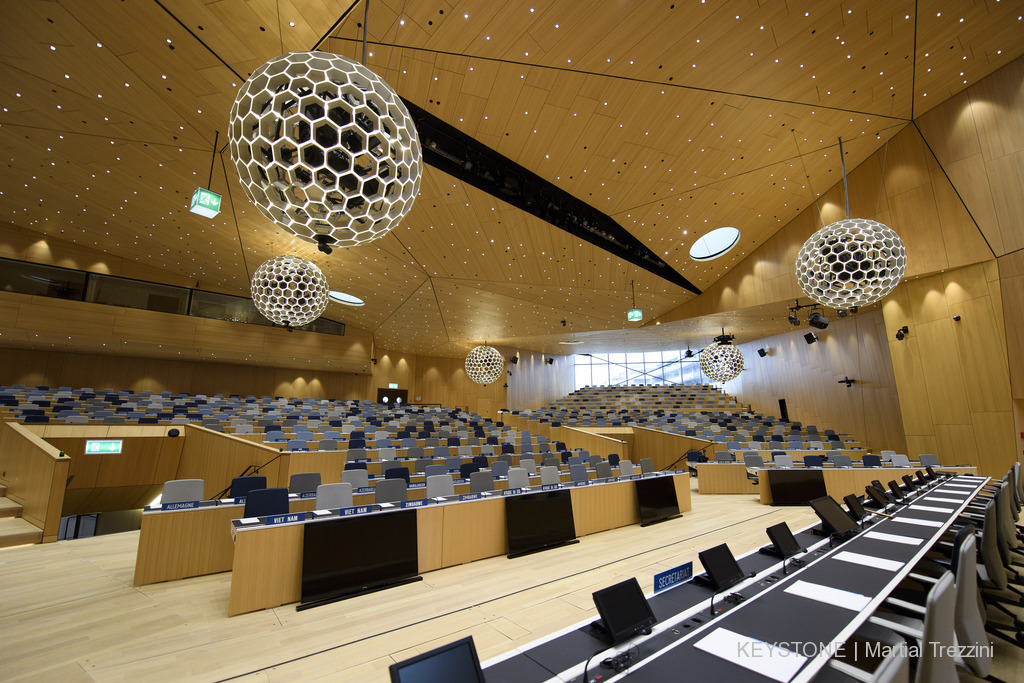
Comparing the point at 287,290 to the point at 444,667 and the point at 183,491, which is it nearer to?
the point at 183,491

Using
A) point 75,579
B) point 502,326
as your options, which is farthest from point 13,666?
point 502,326

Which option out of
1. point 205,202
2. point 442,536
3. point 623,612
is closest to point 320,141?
point 623,612

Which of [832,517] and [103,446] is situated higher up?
[103,446]

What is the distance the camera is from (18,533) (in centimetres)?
532

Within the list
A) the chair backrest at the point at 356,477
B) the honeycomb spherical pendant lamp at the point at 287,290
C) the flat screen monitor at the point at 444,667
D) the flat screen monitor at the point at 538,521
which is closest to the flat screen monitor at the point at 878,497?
the flat screen monitor at the point at 538,521

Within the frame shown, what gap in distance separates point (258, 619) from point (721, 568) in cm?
349

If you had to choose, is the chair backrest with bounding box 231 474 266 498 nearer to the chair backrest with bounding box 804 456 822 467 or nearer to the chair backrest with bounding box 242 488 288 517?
the chair backrest with bounding box 242 488 288 517

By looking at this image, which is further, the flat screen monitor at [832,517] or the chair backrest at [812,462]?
the chair backrest at [812,462]

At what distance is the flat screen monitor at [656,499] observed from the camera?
661cm

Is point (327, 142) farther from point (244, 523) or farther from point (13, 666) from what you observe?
point (13, 666)

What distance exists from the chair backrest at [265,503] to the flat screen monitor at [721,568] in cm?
395

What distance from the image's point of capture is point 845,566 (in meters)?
2.59

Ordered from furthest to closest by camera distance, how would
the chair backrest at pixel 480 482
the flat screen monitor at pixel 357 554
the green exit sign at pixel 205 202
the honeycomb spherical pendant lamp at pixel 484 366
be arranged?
the honeycomb spherical pendant lamp at pixel 484 366 < the green exit sign at pixel 205 202 < the chair backrest at pixel 480 482 < the flat screen monitor at pixel 357 554

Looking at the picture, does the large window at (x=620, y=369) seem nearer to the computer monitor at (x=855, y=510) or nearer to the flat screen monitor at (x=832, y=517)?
the computer monitor at (x=855, y=510)
